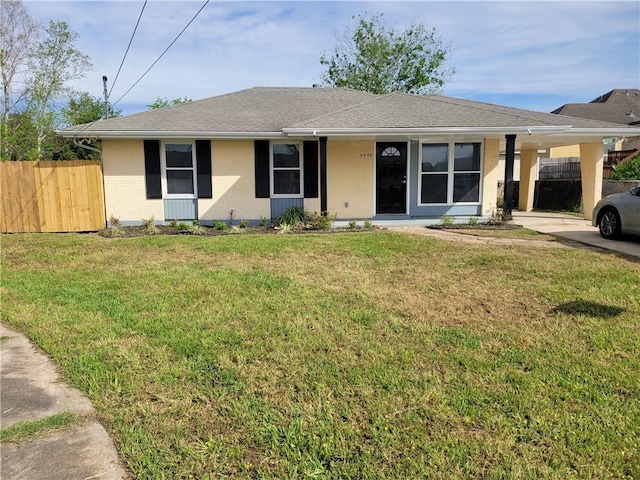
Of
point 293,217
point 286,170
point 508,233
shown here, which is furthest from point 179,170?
point 508,233

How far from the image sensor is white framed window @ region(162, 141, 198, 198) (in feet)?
41.3

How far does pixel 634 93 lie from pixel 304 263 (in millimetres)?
43278

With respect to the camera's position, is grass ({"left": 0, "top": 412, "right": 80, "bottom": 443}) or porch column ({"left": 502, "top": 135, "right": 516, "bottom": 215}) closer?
grass ({"left": 0, "top": 412, "right": 80, "bottom": 443})

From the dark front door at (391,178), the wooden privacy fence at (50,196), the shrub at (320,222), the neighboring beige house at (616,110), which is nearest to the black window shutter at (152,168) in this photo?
the wooden privacy fence at (50,196)

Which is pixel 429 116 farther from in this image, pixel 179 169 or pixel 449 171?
pixel 179 169

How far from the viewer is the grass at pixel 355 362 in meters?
2.67

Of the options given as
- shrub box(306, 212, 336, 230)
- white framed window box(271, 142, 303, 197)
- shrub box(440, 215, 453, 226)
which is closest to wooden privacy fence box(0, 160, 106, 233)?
white framed window box(271, 142, 303, 197)

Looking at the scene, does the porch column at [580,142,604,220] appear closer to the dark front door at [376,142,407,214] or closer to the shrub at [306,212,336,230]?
the dark front door at [376,142,407,214]

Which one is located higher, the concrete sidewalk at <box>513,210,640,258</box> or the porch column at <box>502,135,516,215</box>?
the porch column at <box>502,135,516,215</box>

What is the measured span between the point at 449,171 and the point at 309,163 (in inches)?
159

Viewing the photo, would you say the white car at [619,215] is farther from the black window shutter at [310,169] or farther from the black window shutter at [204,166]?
the black window shutter at [204,166]

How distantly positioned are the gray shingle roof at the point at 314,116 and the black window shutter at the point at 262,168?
1.64 feet

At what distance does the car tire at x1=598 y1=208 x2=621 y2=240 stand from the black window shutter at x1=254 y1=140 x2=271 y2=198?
8.27 m

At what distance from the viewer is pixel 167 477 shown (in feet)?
8.21
